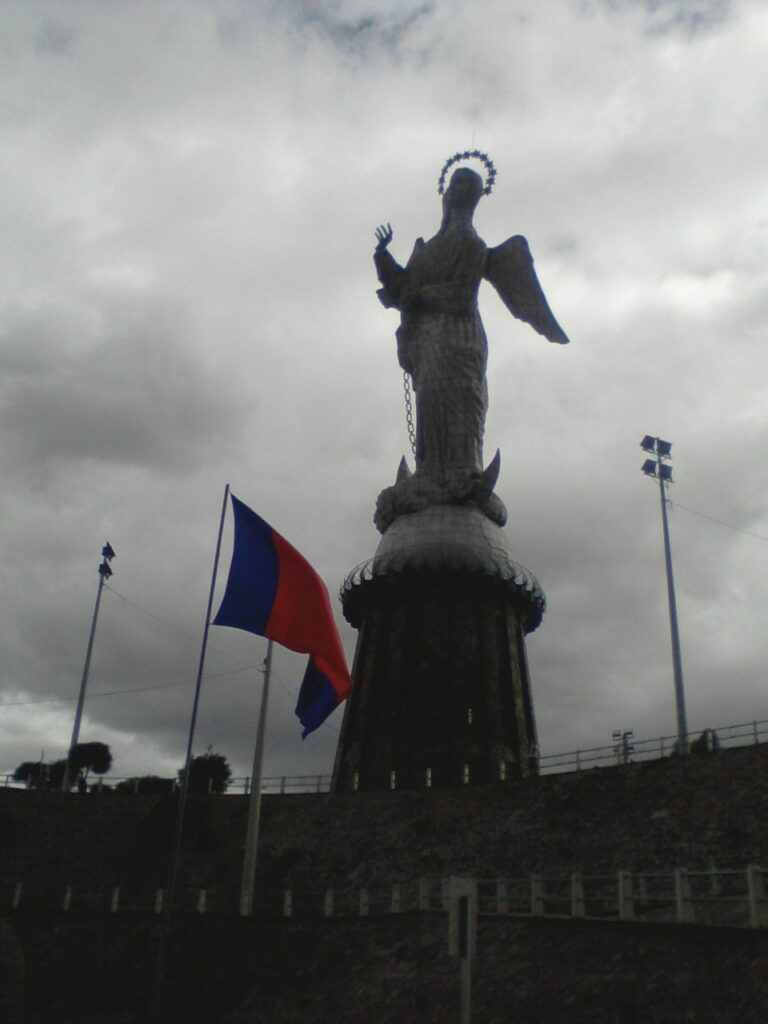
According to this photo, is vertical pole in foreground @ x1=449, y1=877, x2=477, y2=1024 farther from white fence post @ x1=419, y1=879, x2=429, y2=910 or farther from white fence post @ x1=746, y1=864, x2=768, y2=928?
white fence post @ x1=419, y1=879, x2=429, y2=910

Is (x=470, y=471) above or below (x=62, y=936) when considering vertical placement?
above

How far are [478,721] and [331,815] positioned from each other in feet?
29.4

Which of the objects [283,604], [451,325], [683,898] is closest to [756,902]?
[683,898]

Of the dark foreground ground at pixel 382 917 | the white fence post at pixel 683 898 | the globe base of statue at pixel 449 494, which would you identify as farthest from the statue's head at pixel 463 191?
the white fence post at pixel 683 898

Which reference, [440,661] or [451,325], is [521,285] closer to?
[451,325]

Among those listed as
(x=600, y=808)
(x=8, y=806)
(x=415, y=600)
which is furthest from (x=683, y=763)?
(x=8, y=806)

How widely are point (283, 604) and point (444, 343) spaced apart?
28386 millimetres

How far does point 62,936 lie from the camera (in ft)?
92.1

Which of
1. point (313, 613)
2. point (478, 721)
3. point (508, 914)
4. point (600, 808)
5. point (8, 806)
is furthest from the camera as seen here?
point (478, 721)

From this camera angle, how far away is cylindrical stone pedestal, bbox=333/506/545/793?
41.6m

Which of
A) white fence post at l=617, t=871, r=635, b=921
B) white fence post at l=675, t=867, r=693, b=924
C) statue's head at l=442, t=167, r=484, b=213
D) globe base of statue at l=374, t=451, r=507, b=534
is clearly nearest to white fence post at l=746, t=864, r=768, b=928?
white fence post at l=675, t=867, r=693, b=924

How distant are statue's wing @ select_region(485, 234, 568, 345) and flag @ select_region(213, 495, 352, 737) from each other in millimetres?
29278

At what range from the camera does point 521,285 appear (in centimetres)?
4869

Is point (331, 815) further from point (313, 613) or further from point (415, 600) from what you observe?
point (313, 613)
